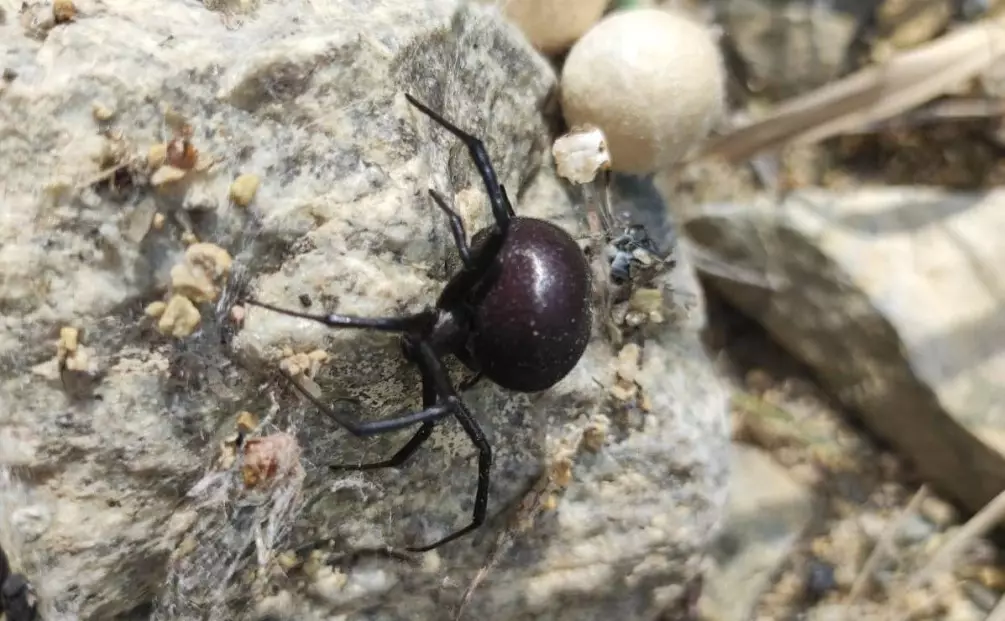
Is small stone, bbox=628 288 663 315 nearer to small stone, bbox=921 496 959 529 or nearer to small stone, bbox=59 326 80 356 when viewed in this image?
small stone, bbox=59 326 80 356

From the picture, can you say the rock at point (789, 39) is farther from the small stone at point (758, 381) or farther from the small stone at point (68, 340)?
the small stone at point (68, 340)

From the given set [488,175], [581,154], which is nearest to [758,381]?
[581,154]

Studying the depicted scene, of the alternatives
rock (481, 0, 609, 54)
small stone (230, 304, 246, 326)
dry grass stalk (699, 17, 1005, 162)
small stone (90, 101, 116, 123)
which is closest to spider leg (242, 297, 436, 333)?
small stone (230, 304, 246, 326)

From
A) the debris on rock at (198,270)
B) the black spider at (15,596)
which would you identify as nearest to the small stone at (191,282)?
the debris on rock at (198,270)

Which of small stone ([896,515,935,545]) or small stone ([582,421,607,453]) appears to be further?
small stone ([896,515,935,545])

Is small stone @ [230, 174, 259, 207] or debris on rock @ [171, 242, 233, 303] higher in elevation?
small stone @ [230, 174, 259, 207]

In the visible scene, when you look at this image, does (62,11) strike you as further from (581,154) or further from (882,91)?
(882,91)

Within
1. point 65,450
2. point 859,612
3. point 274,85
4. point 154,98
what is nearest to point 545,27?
point 274,85
